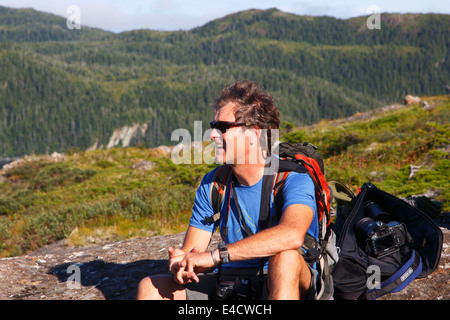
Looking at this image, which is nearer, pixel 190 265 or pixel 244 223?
pixel 190 265

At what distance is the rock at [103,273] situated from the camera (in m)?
3.39

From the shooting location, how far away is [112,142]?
516ft

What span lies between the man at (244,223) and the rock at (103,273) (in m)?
1.11

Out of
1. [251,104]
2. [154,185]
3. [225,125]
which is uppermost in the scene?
[251,104]

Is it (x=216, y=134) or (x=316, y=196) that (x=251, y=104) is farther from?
(x=316, y=196)

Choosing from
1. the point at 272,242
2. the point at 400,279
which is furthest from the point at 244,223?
the point at 400,279

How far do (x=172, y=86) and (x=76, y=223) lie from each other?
18223cm

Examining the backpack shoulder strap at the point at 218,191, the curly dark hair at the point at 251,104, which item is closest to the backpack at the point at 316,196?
the backpack shoulder strap at the point at 218,191

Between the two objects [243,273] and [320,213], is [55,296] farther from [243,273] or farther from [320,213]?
[320,213]

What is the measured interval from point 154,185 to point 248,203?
10.9 meters

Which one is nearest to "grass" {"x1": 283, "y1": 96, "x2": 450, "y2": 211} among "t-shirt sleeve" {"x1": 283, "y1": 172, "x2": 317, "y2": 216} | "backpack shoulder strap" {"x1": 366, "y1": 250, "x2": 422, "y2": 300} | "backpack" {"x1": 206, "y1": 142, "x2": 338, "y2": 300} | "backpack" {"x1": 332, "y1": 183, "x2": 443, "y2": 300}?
"backpack" {"x1": 332, "y1": 183, "x2": 443, "y2": 300}

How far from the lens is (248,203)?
9.44 feet

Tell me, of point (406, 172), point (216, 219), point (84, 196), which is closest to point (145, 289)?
point (216, 219)
